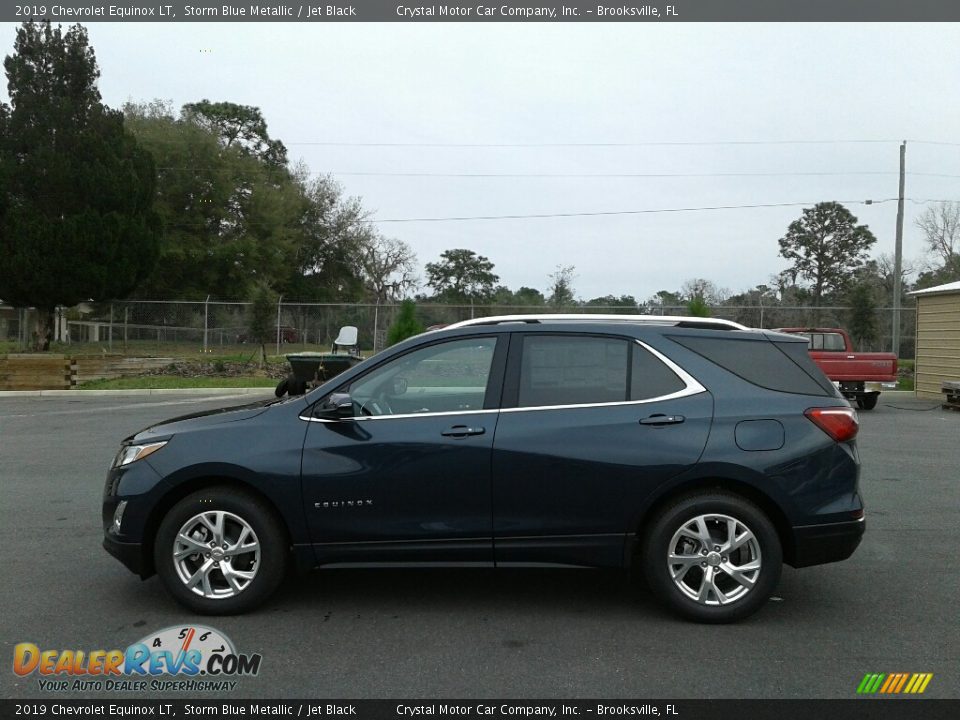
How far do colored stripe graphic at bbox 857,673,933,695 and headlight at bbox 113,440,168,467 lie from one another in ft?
13.0

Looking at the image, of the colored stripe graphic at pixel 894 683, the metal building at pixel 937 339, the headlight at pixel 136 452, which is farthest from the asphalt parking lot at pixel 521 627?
the metal building at pixel 937 339

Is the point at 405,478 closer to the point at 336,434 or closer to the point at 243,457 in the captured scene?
the point at 336,434

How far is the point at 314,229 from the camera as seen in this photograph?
5447 centimetres

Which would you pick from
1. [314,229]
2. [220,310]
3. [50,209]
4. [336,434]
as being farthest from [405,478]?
Result: [314,229]

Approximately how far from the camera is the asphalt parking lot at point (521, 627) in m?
3.87

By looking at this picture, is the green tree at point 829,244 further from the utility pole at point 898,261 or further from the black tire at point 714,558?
the black tire at point 714,558

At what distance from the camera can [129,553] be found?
4711mm

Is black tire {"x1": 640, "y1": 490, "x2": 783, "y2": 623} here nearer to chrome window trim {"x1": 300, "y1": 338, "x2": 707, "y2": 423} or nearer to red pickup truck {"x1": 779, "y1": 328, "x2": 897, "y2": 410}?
chrome window trim {"x1": 300, "y1": 338, "x2": 707, "y2": 423}

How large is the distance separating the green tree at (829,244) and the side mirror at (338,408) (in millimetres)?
67142

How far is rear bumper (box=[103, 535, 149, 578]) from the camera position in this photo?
471cm

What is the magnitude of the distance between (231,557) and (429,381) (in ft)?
5.04

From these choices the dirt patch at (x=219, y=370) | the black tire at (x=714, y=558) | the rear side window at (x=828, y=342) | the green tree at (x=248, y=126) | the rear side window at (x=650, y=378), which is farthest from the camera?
the green tree at (x=248, y=126)

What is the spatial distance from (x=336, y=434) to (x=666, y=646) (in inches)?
85.3

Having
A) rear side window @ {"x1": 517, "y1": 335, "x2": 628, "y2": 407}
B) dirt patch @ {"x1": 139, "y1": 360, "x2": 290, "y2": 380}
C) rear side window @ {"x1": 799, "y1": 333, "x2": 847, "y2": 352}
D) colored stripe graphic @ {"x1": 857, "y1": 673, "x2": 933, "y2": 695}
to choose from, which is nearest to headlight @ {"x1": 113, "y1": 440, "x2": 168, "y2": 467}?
rear side window @ {"x1": 517, "y1": 335, "x2": 628, "y2": 407}
